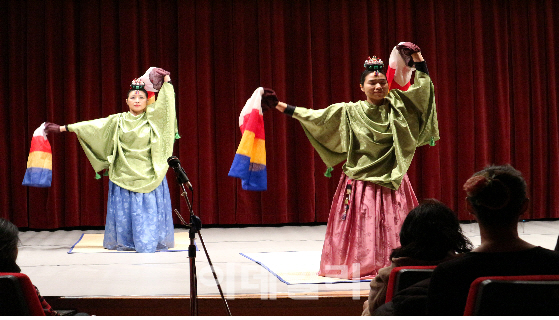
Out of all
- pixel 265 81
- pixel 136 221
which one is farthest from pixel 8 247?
pixel 265 81

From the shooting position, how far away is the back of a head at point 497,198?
1446 mm

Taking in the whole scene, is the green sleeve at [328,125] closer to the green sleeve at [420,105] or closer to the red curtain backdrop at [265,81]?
the green sleeve at [420,105]

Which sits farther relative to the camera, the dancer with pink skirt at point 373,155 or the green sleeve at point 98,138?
the green sleeve at point 98,138

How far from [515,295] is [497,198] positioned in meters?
0.28

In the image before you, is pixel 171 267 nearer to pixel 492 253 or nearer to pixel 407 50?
pixel 407 50

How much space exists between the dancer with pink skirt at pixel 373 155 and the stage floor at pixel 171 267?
262mm

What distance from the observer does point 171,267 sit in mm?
3879

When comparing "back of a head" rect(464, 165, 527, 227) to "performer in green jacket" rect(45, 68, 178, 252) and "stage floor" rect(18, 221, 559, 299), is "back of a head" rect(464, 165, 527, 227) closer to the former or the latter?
"stage floor" rect(18, 221, 559, 299)

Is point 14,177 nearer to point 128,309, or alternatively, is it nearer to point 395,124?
point 128,309

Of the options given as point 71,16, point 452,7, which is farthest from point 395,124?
point 71,16

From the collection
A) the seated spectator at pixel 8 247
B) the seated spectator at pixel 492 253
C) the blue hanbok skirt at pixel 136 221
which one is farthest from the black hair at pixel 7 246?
the blue hanbok skirt at pixel 136 221

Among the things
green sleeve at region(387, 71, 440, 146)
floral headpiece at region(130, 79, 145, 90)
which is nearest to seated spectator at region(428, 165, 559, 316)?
green sleeve at region(387, 71, 440, 146)

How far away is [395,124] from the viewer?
3434 millimetres

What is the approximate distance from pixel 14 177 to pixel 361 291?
4684 mm
